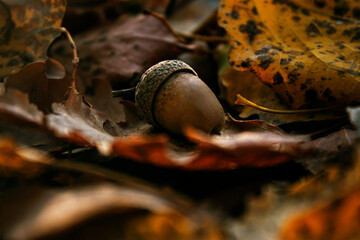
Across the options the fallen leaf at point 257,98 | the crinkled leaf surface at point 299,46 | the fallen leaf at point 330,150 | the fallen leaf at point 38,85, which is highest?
the crinkled leaf surface at point 299,46

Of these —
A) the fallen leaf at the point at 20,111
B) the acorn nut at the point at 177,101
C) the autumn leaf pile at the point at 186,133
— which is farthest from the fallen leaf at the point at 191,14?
the fallen leaf at the point at 20,111

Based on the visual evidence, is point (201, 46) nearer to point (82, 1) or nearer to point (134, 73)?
point (134, 73)

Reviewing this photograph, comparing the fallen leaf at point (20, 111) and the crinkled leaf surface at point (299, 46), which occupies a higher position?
the crinkled leaf surface at point (299, 46)

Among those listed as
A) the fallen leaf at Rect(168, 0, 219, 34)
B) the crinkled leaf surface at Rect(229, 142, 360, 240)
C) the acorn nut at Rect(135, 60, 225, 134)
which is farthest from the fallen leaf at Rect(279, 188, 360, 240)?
the fallen leaf at Rect(168, 0, 219, 34)

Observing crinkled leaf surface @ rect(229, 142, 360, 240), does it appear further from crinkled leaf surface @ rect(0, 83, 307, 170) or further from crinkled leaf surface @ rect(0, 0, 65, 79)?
crinkled leaf surface @ rect(0, 0, 65, 79)

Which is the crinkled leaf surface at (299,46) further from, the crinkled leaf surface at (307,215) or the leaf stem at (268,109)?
the crinkled leaf surface at (307,215)
